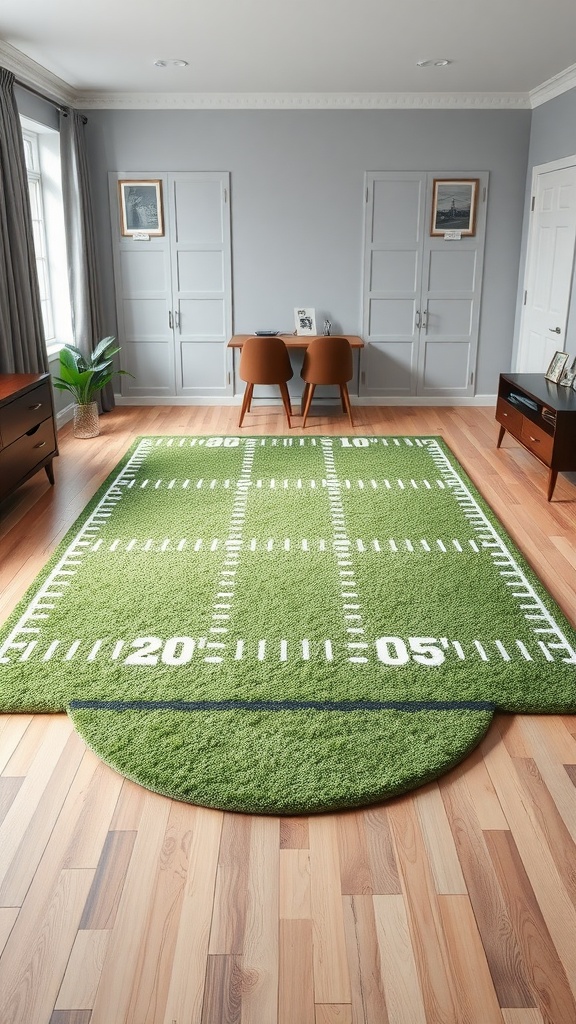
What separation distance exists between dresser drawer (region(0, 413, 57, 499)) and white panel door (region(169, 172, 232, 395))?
2319 mm

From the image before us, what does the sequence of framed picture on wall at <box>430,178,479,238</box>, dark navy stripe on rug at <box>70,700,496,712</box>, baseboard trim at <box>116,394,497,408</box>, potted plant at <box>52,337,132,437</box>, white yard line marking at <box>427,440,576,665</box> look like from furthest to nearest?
baseboard trim at <box>116,394,497,408</box>
framed picture on wall at <box>430,178,479,238</box>
potted plant at <box>52,337,132,437</box>
white yard line marking at <box>427,440,576,665</box>
dark navy stripe on rug at <box>70,700,496,712</box>

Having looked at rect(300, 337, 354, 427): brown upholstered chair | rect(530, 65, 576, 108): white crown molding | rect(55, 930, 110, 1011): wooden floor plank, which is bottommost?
rect(55, 930, 110, 1011): wooden floor plank

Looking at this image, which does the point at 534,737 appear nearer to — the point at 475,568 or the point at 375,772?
the point at 375,772

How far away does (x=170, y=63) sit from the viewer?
16.8ft

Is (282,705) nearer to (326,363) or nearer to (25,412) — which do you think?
(25,412)

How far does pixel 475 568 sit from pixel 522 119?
445 cm

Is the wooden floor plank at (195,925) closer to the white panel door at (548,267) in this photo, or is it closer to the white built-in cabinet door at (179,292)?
the white panel door at (548,267)

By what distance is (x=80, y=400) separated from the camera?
5.75 metres

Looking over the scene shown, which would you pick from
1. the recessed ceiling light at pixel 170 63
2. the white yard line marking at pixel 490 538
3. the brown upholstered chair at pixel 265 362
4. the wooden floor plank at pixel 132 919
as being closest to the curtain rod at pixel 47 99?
the recessed ceiling light at pixel 170 63

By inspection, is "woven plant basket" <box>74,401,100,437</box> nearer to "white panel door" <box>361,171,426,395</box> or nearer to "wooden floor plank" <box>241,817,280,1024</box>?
"white panel door" <box>361,171,426,395</box>

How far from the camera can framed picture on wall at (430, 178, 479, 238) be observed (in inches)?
252

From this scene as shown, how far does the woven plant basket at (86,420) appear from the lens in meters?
5.79

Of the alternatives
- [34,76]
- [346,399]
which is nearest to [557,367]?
[346,399]

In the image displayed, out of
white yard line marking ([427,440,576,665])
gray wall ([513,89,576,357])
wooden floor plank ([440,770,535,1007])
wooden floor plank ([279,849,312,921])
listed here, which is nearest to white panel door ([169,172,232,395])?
white yard line marking ([427,440,576,665])
